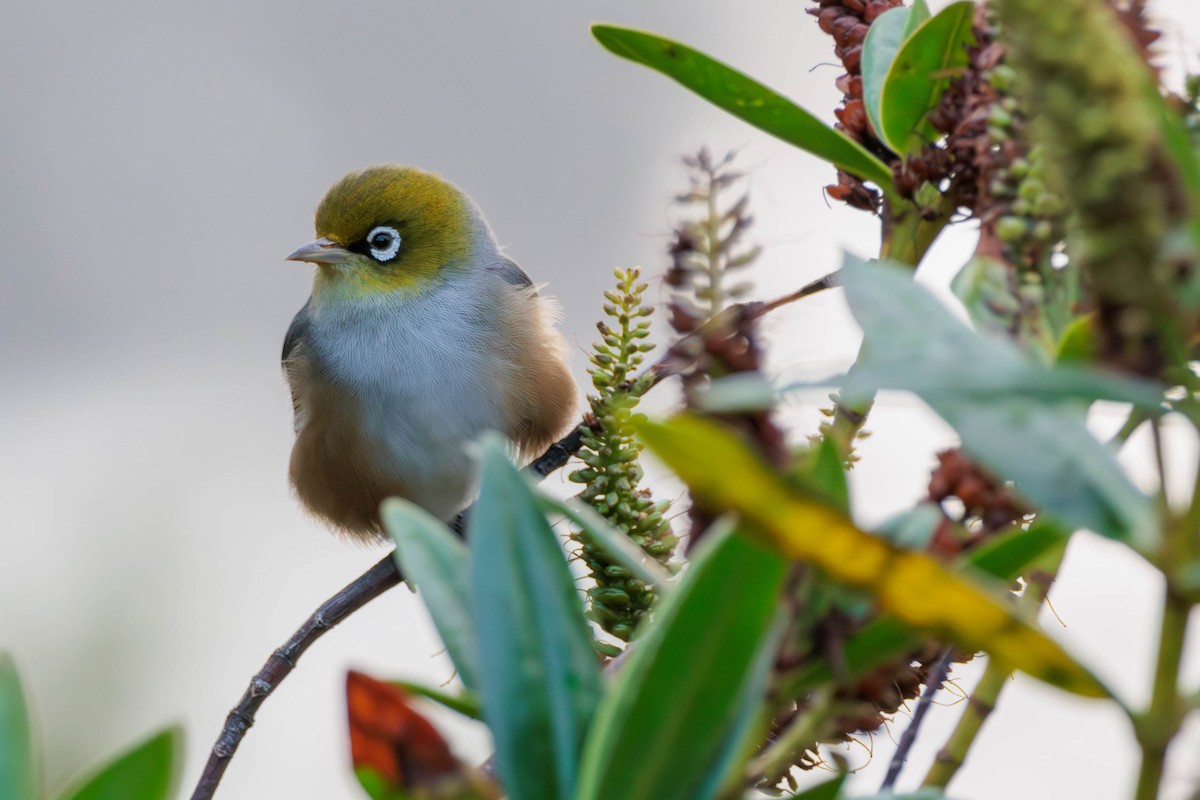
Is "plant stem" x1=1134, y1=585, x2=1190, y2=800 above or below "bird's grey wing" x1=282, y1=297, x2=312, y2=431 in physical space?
above

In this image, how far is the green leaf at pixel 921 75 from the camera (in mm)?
608

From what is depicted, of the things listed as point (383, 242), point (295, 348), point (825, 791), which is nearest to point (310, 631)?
point (825, 791)

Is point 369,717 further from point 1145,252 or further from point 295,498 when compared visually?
point 295,498

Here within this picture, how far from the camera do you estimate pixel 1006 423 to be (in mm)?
345

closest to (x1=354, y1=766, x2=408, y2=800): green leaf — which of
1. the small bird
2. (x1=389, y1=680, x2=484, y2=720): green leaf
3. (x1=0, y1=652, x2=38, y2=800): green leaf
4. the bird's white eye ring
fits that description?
(x1=389, y1=680, x2=484, y2=720): green leaf

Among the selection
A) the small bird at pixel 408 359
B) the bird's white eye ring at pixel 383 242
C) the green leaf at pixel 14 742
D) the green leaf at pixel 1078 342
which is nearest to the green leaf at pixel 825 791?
the green leaf at pixel 1078 342

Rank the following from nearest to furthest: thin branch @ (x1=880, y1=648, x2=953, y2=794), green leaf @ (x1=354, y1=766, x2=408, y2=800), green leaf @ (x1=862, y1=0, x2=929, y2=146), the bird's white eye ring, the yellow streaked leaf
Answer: the yellow streaked leaf
green leaf @ (x1=354, y1=766, x2=408, y2=800)
thin branch @ (x1=880, y1=648, x2=953, y2=794)
green leaf @ (x1=862, y1=0, x2=929, y2=146)
the bird's white eye ring

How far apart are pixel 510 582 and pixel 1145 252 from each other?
205mm

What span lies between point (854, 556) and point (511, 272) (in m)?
2.34

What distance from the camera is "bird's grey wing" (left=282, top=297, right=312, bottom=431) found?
2.57 meters

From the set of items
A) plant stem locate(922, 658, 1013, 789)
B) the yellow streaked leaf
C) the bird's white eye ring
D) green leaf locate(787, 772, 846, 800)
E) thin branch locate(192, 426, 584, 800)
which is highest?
the yellow streaked leaf

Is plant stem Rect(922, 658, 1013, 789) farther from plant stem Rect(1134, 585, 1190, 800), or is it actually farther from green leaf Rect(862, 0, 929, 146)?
green leaf Rect(862, 0, 929, 146)

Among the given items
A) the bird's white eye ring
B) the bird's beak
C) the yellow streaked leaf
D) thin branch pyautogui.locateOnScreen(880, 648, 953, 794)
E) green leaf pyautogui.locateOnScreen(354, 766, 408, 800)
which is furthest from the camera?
the bird's white eye ring

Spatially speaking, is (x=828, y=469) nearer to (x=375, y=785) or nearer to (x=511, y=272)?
(x=375, y=785)
